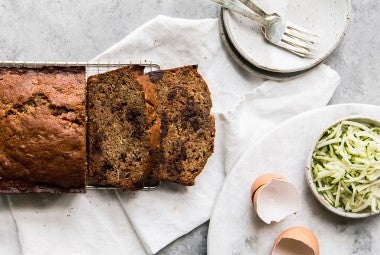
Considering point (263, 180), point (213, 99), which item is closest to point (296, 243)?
point (263, 180)

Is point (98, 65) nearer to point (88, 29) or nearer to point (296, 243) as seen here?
point (88, 29)

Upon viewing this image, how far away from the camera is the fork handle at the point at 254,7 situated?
3385 mm

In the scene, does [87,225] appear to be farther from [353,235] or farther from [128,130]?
[353,235]

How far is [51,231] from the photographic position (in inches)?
135

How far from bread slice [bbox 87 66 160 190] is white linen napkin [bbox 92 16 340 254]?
215 millimetres

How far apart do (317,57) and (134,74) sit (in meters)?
0.95

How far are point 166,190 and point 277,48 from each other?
913mm

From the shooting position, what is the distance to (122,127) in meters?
3.24

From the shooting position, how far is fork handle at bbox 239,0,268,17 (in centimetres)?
339

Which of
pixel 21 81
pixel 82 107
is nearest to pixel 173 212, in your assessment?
pixel 82 107

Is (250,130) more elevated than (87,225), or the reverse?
(250,130)

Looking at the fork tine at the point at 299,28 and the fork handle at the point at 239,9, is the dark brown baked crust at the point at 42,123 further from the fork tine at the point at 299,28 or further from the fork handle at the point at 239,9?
the fork tine at the point at 299,28

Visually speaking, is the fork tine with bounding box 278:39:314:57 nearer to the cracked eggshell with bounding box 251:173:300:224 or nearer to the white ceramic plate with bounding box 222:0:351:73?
the white ceramic plate with bounding box 222:0:351:73

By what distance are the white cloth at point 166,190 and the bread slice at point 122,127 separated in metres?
0.21
